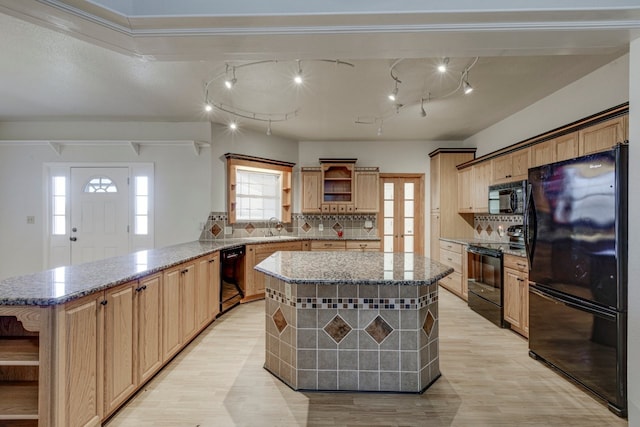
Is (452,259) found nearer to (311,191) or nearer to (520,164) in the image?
(520,164)

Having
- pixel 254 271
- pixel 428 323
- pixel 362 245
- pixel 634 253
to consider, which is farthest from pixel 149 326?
pixel 362 245

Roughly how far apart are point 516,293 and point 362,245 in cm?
242

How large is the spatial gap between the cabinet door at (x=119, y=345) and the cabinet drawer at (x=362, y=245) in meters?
3.59

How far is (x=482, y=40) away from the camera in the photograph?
63.1 inches

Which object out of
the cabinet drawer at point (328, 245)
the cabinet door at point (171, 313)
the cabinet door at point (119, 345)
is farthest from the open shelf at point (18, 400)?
the cabinet drawer at point (328, 245)

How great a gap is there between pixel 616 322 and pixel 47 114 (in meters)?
6.64

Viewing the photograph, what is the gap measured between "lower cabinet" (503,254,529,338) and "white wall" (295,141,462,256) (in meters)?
2.47

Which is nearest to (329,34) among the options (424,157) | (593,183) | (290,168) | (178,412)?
(593,183)

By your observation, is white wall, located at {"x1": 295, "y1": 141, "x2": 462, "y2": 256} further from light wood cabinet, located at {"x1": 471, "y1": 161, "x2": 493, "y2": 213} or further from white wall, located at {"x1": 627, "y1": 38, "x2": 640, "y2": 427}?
white wall, located at {"x1": 627, "y1": 38, "x2": 640, "y2": 427}

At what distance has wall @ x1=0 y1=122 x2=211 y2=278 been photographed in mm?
4562

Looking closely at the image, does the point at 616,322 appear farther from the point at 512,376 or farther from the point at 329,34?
the point at 329,34

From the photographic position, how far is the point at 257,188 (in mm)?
5465

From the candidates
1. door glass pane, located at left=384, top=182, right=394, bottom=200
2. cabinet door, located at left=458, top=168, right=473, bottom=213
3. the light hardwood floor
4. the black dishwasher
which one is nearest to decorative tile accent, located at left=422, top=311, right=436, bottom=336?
the light hardwood floor

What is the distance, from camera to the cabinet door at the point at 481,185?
4.43 m
